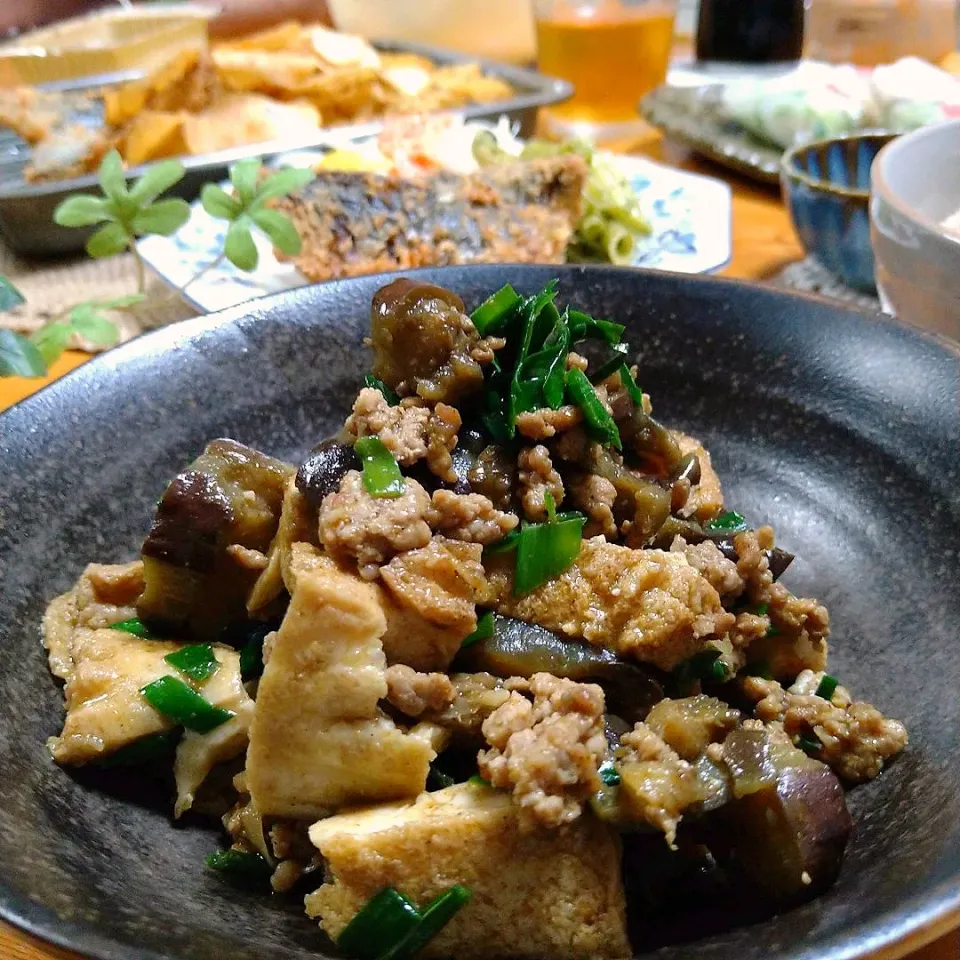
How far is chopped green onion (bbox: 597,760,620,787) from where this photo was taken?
114 cm

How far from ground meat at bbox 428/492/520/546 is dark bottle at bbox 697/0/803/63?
468 cm

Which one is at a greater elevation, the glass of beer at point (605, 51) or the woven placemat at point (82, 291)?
the glass of beer at point (605, 51)

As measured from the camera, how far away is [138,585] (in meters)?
1.56

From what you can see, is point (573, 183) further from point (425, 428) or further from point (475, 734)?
point (475, 734)

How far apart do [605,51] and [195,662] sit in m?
4.43

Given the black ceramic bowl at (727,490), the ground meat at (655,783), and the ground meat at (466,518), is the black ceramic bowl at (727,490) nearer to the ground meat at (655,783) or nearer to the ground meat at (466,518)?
the ground meat at (655,783)

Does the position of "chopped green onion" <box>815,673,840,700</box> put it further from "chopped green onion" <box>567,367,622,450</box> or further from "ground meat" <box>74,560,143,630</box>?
"ground meat" <box>74,560,143,630</box>

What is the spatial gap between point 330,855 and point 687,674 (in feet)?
1.86

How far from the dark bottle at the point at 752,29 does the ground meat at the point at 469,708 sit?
16.0 feet

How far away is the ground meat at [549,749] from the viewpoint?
1.05m

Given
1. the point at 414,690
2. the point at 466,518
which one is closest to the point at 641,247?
the point at 466,518

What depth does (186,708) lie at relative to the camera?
1326mm

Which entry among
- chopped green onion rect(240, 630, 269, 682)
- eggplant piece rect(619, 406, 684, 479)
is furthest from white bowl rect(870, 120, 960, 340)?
chopped green onion rect(240, 630, 269, 682)

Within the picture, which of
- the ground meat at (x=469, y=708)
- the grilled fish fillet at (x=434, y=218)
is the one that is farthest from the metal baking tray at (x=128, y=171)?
the ground meat at (x=469, y=708)
